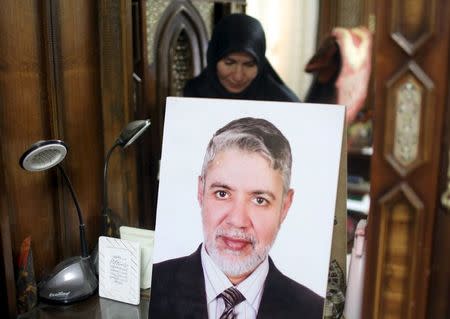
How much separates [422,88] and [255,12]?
0.77 meters

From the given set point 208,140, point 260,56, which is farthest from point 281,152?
point 260,56

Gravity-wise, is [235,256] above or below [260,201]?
below

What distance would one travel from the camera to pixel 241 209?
96 cm

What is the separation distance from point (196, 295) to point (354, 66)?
2.32 ft

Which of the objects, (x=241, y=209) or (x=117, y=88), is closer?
(x=241, y=209)

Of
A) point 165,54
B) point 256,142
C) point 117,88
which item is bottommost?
point 256,142

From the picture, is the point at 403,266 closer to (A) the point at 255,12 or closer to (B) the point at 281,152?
(B) the point at 281,152

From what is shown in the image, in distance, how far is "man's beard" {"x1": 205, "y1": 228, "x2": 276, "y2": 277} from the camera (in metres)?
0.95

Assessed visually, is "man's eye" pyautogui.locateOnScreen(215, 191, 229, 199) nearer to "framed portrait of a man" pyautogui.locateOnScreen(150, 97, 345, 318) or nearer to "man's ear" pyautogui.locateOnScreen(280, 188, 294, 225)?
"framed portrait of a man" pyautogui.locateOnScreen(150, 97, 345, 318)

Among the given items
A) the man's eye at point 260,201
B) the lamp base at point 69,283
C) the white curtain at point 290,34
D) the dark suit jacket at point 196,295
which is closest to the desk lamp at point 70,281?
the lamp base at point 69,283

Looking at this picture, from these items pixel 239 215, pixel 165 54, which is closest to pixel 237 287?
pixel 239 215

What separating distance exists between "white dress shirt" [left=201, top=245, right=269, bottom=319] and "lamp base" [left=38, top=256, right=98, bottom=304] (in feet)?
1.21

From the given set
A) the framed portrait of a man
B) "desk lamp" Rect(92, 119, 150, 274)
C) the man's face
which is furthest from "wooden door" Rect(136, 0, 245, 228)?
the man's face

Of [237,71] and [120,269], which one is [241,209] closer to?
[120,269]
